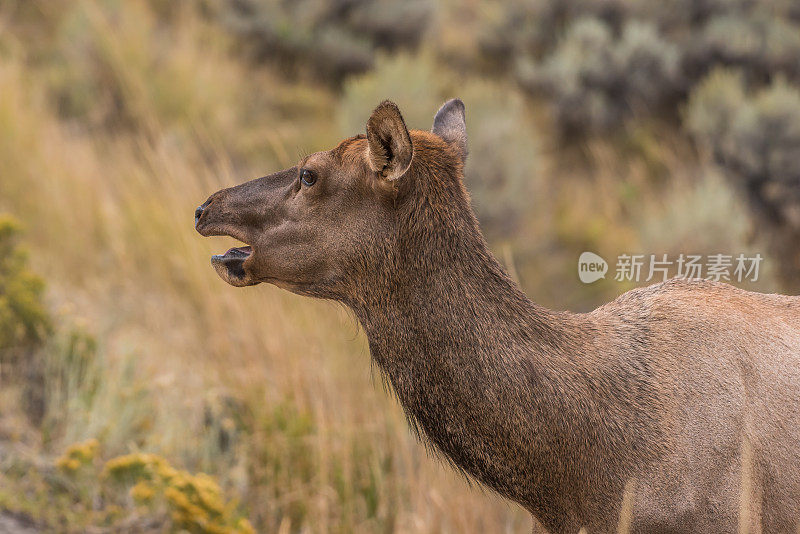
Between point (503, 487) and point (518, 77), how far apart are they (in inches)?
357

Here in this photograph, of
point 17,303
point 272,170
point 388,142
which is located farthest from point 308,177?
point 272,170

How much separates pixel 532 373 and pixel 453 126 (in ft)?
2.90

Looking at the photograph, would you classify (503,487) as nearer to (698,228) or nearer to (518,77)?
(698,228)

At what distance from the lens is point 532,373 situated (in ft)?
8.04

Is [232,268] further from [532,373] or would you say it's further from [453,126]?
[532,373]

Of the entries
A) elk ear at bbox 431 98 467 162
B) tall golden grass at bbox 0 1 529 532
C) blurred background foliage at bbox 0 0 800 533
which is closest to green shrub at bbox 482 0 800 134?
blurred background foliage at bbox 0 0 800 533

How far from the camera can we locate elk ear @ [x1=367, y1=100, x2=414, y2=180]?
2.27 m

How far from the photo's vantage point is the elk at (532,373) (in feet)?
7.98

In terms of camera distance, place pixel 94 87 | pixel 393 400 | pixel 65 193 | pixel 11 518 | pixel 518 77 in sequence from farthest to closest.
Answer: pixel 518 77, pixel 94 87, pixel 65 193, pixel 393 400, pixel 11 518

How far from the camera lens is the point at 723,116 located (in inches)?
343

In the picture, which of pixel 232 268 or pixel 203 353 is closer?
pixel 232 268

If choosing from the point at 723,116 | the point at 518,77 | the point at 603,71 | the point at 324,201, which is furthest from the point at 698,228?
the point at 324,201

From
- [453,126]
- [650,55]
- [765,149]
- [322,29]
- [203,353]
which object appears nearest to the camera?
[453,126]

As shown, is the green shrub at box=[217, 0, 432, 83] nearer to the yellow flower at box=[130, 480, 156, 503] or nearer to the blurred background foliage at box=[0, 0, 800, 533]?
the blurred background foliage at box=[0, 0, 800, 533]
